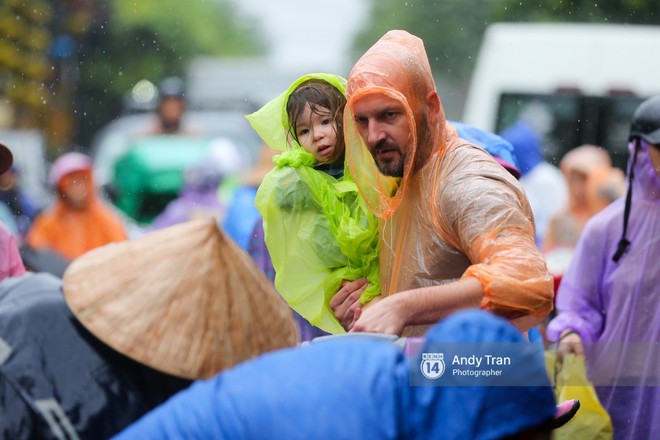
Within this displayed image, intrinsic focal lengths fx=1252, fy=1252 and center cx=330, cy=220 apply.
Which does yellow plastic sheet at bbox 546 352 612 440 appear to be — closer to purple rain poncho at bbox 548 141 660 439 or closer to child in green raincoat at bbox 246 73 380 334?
purple rain poncho at bbox 548 141 660 439

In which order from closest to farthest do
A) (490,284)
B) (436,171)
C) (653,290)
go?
(490,284)
(436,171)
(653,290)

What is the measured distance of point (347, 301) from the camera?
345 cm

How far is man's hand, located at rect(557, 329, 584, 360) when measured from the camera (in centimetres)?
437

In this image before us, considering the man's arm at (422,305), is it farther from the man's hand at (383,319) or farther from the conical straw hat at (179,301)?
the conical straw hat at (179,301)

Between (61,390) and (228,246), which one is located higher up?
(228,246)

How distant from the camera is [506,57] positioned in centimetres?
1002

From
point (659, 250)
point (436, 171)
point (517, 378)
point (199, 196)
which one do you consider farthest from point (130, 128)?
point (517, 378)

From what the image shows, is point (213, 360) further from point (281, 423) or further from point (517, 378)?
point (517, 378)

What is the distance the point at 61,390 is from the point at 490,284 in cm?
96

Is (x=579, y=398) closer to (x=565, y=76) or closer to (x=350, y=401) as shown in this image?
(x=350, y=401)

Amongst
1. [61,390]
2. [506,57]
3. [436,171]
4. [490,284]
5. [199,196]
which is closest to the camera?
[61,390]

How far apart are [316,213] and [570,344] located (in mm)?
1354

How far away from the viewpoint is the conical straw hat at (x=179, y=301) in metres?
2.22

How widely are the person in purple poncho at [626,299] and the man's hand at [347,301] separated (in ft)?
3.95
